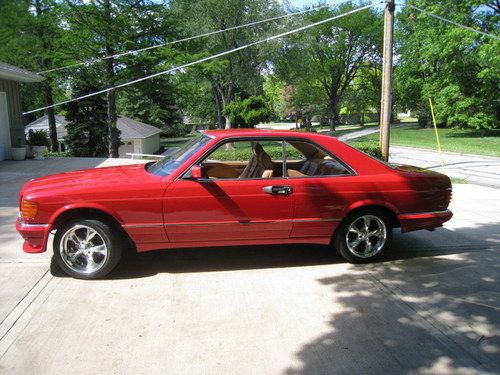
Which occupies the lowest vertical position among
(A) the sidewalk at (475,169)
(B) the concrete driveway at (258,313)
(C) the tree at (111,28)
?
(A) the sidewalk at (475,169)

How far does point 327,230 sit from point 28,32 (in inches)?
974

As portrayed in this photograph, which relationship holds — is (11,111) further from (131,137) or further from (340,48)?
(340,48)

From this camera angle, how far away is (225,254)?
5.51m

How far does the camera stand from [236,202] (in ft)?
15.4

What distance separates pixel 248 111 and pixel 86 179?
102 ft

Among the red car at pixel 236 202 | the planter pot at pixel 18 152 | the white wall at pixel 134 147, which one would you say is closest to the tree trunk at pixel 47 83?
the planter pot at pixel 18 152

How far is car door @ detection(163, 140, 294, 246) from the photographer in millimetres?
4617

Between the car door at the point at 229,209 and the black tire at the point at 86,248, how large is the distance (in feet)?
1.99

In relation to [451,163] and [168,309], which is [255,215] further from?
[451,163]

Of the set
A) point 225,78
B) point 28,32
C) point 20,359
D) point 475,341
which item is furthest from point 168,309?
point 225,78

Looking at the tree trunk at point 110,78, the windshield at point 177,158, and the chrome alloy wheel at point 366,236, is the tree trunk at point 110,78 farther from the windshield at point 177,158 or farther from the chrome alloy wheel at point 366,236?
the chrome alloy wheel at point 366,236

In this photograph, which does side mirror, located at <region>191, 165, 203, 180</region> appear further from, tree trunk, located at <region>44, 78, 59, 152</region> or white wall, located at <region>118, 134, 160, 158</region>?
white wall, located at <region>118, 134, 160, 158</region>

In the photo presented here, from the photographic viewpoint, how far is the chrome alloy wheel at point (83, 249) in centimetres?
459

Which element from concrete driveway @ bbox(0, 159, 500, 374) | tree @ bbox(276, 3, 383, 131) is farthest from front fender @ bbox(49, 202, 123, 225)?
tree @ bbox(276, 3, 383, 131)
